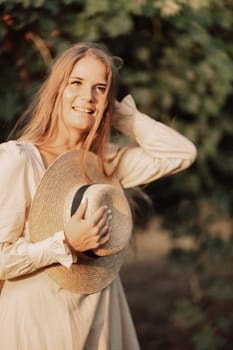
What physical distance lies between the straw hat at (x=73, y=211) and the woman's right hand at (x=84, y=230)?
0.03 m

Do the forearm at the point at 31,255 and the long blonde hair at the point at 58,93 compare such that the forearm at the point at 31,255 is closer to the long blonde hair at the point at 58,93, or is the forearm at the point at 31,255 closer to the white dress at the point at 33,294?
the white dress at the point at 33,294

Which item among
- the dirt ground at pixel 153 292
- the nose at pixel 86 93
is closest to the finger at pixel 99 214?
the nose at pixel 86 93

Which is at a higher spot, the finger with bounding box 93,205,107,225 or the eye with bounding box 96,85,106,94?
the eye with bounding box 96,85,106,94

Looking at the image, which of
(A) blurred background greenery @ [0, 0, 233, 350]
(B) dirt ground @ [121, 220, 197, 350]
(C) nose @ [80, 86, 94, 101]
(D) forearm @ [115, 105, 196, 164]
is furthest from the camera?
(B) dirt ground @ [121, 220, 197, 350]

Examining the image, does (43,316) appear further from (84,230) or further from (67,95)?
(67,95)

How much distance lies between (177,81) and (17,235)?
1.65 metres

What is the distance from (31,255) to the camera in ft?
8.38

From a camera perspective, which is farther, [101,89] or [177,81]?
[177,81]

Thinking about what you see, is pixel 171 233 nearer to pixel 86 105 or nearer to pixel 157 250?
pixel 86 105

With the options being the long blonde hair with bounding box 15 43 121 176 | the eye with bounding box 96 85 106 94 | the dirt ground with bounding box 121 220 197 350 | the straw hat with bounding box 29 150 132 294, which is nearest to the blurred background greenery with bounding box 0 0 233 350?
the dirt ground with bounding box 121 220 197 350

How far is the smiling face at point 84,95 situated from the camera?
2781mm

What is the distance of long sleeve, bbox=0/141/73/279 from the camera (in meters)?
2.54

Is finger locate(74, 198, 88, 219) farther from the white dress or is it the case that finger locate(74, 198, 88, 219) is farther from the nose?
the nose

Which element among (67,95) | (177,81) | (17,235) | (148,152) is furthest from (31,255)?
(177,81)
